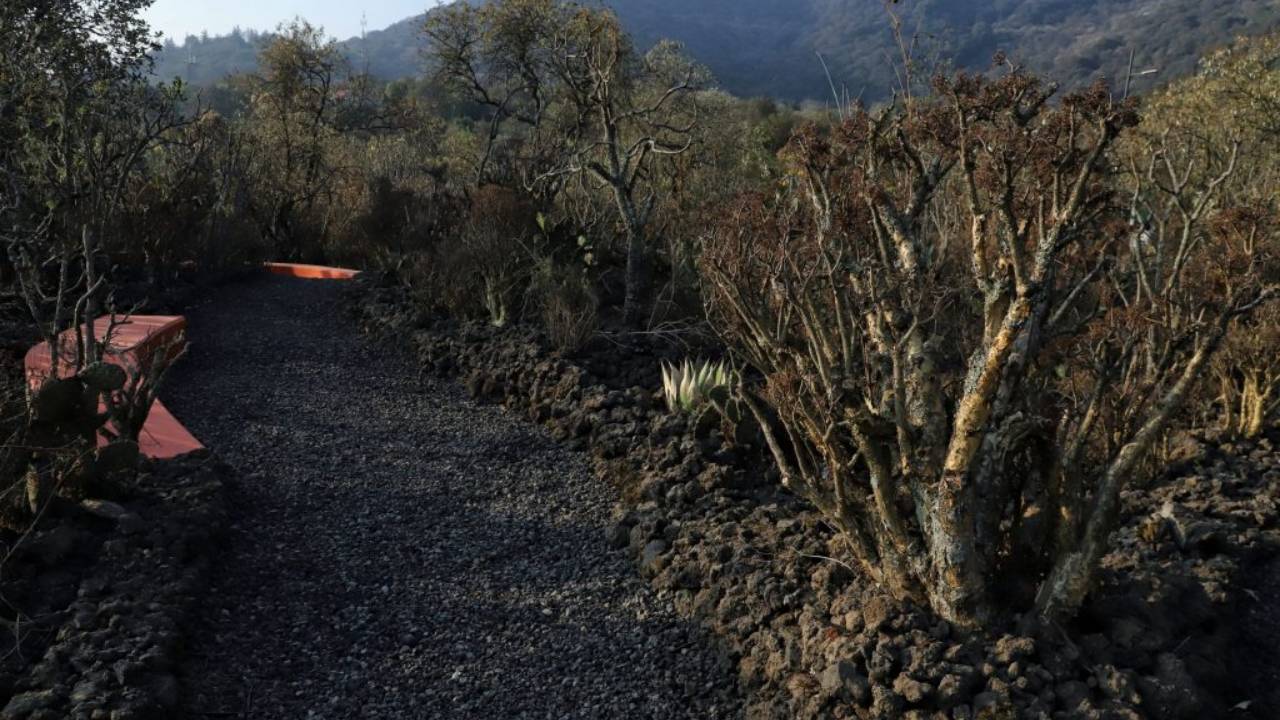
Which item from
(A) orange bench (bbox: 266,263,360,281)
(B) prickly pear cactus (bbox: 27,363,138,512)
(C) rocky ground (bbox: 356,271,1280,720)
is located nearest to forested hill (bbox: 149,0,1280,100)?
(A) orange bench (bbox: 266,263,360,281)

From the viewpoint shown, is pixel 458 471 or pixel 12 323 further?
pixel 12 323

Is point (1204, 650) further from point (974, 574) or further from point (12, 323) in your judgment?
point (12, 323)

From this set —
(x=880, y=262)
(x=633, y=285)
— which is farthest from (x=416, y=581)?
(x=633, y=285)

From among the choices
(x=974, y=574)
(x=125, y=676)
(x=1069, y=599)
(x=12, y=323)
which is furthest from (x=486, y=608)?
(x=12, y=323)

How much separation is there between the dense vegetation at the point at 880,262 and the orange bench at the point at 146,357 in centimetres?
24

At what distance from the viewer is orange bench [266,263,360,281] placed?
35.6 feet

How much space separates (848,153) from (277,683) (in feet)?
10.4

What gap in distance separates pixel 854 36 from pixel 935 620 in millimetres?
124213

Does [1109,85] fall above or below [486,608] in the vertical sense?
above

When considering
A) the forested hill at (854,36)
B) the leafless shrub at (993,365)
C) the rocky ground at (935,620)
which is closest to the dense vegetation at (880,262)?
the leafless shrub at (993,365)

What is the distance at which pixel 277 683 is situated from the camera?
3447 mm

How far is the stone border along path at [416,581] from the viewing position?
3.42 m

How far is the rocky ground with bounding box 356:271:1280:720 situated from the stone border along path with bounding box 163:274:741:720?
0.23m

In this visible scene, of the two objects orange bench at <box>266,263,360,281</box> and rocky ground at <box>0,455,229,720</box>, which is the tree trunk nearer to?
rocky ground at <box>0,455,229,720</box>
